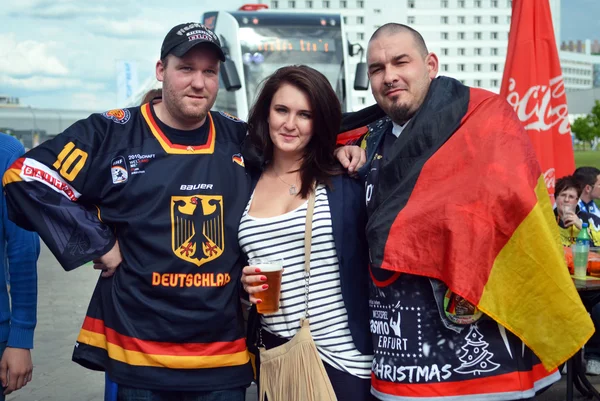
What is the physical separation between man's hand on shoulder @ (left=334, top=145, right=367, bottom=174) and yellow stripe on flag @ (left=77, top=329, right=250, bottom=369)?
932 mm

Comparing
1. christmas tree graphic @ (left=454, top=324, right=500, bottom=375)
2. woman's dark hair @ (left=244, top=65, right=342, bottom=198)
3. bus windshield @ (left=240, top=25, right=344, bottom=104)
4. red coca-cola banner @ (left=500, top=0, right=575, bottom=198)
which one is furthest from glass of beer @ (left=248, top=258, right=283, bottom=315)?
bus windshield @ (left=240, top=25, right=344, bottom=104)

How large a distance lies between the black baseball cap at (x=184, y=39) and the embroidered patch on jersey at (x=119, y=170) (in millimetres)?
520

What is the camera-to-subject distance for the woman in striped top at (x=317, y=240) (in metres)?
2.79

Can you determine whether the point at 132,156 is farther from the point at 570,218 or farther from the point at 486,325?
the point at 570,218

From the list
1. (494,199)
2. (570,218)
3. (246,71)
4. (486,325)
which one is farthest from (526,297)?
(246,71)

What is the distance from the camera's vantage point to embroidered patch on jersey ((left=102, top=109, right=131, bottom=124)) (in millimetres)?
2950

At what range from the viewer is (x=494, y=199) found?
2.40 m

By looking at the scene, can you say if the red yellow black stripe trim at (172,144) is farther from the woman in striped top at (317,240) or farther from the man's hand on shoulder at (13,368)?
the man's hand on shoulder at (13,368)

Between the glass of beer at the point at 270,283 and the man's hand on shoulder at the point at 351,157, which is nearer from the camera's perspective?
the glass of beer at the point at 270,283

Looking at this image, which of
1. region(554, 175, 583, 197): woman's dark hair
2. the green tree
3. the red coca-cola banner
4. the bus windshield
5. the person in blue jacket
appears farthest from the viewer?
the green tree

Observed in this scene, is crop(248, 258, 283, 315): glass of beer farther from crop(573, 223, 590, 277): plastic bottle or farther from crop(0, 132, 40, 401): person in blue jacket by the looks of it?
crop(573, 223, 590, 277): plastic bottle

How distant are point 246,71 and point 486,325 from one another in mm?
10804

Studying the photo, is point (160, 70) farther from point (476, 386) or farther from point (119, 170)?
point (476, 386)

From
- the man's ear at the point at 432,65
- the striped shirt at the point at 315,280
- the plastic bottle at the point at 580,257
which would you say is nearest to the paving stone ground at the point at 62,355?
the plastic bottle at the point at 580,257
